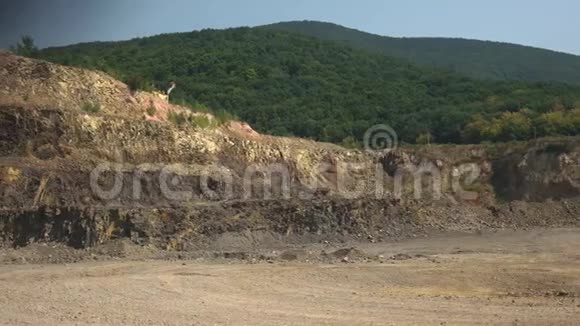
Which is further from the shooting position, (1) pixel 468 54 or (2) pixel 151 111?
(1) pixel 468 54

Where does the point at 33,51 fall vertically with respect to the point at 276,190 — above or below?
above

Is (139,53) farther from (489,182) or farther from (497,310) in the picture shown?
(497,310)

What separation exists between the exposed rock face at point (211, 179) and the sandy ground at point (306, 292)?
11.5ft

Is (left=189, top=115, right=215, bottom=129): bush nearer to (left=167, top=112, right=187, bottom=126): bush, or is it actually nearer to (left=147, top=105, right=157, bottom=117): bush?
(left=167, top=112, right=187, bottom=126): bush

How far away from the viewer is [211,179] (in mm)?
29641

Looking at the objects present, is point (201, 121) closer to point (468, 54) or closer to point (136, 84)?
point (136, 84)

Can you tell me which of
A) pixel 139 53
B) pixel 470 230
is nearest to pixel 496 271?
pixel 470 230

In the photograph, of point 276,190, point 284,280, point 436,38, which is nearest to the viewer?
point 284,280

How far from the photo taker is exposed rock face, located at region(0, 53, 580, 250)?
965 inches

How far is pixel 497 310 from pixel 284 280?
18.2 ft

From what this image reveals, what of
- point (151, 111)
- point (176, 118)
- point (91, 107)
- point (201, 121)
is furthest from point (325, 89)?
point (91, 107)

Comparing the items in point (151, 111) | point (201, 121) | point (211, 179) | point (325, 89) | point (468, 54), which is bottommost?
point (211, 179)

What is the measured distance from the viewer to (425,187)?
116 feet

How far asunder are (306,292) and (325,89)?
50293mm
